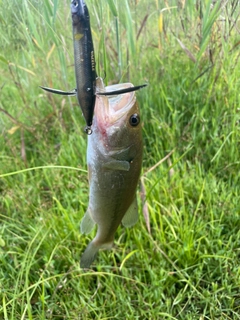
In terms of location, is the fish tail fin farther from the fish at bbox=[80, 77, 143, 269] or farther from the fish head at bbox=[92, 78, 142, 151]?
the fish head at bbox=[92, 78, 142, 151]

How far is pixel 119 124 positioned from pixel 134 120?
49 millimetres

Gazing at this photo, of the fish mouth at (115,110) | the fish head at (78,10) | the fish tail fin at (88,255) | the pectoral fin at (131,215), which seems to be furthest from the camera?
the fish tail fin at (88,255)

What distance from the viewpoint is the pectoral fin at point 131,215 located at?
117cm

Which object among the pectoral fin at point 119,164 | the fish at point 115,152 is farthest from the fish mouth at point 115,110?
the pectoral fin at point 119,164

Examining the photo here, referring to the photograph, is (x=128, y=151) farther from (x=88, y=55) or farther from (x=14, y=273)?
(x=14, y=273)

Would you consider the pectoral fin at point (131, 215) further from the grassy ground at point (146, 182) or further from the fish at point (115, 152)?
the grassy ground at point (146, 182)

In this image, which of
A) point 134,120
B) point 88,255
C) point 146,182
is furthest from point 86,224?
point 146,182

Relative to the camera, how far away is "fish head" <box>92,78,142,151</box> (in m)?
0.95

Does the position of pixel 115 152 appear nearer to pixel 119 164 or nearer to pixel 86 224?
pixel 119 164

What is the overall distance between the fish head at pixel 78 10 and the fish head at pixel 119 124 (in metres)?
0.36

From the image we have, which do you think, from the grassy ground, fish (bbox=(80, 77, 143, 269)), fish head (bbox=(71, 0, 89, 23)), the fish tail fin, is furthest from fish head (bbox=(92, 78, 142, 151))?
the fish tail fin

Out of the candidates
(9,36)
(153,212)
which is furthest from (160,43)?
(153,212)

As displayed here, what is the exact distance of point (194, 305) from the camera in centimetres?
146

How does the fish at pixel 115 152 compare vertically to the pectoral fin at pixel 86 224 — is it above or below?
above
